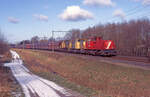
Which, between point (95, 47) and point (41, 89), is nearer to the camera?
point (41, 89)

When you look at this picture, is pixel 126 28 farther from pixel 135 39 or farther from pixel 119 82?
pixel 119 82

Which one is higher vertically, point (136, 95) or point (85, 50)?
point (85, 50)

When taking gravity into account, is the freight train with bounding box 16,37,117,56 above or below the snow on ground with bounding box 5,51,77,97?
above

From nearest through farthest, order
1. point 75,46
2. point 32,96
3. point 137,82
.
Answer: point 32,96 → point 137,82 → point 75,46

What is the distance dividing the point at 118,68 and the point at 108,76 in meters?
1.69

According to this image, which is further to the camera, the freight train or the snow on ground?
the freight train

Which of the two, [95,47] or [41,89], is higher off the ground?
[95,47]

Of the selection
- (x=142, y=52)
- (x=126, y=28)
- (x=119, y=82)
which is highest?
(x=126, y=28)

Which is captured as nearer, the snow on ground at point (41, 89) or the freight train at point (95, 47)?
the snow on ground at point (41, 89)

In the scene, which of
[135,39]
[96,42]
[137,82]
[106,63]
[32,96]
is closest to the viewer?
[32,96]

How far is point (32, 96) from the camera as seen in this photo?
984 cm

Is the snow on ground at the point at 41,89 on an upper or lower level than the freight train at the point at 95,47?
lower

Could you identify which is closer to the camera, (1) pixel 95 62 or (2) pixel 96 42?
(1) pixel 95 62

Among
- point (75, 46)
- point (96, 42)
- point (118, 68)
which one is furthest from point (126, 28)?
point (118, 68)
